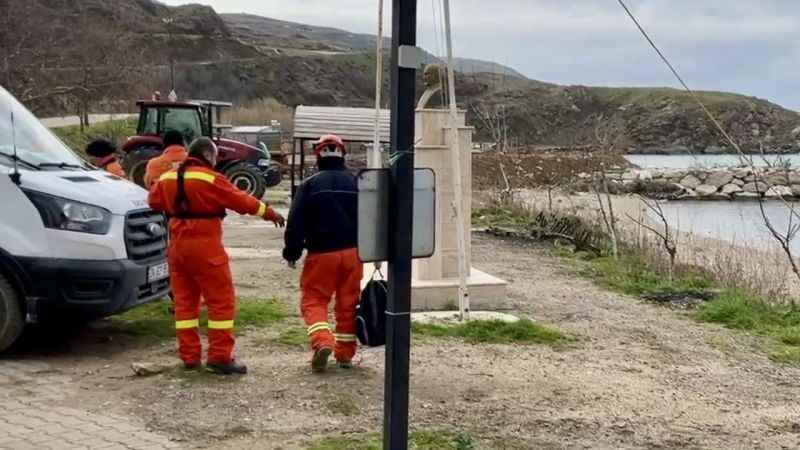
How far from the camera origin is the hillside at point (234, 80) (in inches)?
1430

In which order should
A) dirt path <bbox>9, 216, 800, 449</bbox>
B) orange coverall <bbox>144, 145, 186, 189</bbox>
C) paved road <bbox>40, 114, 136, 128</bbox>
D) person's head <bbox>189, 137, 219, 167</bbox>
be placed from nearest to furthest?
dirt path <bbox>9, 216, 800, 449</bbox> < person's head <bbox>189, 137, 219, 167</bbox> < orange coverall <bbox>144, 145, 186, 189</bbox> < paved road <bbox>40, 114, 136, 128</bbox>

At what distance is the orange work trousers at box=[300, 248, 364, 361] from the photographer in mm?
7434

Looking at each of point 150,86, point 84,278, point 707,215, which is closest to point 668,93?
point 150,86

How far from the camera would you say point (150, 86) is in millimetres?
63156

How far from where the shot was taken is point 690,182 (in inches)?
2244

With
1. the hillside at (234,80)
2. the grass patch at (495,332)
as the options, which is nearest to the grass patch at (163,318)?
the grass patch at (495,332)

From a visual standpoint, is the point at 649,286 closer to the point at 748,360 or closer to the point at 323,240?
the point at 748,360

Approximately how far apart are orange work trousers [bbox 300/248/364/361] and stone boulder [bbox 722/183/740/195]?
51.0 meters

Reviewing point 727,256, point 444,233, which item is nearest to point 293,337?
point 444,233

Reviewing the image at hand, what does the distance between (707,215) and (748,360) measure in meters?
30.6

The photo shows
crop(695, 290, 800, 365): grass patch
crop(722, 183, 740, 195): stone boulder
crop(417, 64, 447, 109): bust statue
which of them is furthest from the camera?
Answer: crop(722, 183, 740, 195): stone boulder

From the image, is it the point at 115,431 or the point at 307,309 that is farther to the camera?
the point at 307,309

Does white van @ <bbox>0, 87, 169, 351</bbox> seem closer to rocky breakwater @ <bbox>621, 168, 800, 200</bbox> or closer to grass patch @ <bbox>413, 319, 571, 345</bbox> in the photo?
grass patch @ <bbox>413, 319, 571, 345</bbox>

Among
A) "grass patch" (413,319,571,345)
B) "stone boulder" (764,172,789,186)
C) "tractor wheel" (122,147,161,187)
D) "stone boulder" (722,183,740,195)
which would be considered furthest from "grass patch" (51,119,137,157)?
"stone boulder" (722,183,740,195)
